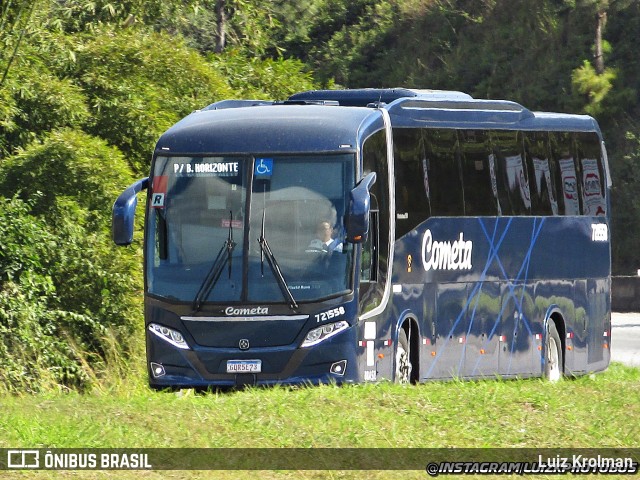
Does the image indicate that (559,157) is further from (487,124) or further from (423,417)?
(423,417)

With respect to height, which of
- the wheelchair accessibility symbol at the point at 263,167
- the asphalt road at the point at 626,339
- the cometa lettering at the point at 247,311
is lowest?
the asphalt road at the point at 626,339

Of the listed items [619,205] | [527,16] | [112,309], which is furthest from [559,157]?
[527,16]

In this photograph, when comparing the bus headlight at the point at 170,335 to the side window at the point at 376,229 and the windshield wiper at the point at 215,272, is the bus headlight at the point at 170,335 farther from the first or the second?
the side window at the point at 376,229

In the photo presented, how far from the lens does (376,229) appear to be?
15.2 metres

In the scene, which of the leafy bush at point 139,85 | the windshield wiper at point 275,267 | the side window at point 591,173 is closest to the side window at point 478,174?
the side window at point 591,173

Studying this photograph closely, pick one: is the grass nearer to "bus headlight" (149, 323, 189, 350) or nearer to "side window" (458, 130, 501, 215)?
"bus headlight" (149, 323, 189, 350)

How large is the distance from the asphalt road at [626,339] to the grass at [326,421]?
44.2 feet

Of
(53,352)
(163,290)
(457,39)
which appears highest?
(457,39)

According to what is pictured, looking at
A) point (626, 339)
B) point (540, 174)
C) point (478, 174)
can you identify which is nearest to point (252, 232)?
point (478, 174)

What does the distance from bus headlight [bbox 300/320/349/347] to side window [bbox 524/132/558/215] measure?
506 cm

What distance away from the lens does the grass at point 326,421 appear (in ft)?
32.5

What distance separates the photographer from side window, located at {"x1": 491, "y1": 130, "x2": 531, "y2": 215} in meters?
18.1

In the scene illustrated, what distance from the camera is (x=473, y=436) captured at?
10.7 meters

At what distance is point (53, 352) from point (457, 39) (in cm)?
4859
